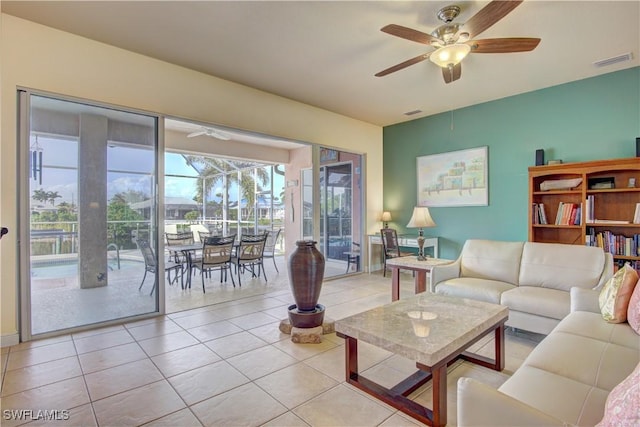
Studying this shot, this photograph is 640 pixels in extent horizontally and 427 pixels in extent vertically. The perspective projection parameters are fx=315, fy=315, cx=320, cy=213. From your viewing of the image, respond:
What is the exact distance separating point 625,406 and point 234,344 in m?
2.62

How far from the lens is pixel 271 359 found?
8.34 ft

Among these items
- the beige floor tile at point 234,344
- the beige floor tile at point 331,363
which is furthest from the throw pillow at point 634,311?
the beige floor tile at point 234,344

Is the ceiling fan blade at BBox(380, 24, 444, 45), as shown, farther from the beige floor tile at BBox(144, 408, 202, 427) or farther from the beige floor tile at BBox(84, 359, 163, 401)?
the beige floor tile at BBox(84, 359, 163, 401)

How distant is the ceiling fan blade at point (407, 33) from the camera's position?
7.66ft

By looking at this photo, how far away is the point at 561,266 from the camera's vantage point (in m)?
3.04

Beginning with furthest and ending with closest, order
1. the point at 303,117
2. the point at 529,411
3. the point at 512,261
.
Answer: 1. the point at 303,117
2. the point at 512,261
3. the point at 529,411

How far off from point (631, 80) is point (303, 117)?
4174 mm

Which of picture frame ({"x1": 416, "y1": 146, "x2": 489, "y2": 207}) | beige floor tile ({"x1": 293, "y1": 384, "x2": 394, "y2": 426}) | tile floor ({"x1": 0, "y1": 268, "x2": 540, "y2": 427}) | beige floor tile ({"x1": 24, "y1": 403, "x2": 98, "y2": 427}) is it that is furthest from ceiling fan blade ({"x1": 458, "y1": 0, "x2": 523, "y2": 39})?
beige floor tile ({"x1": 24, "y1": 403, "x2": 98, "y2": 427})

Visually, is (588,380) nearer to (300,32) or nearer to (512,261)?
(512,261)

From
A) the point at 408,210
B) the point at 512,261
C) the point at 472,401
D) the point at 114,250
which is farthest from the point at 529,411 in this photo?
the point at 408,210

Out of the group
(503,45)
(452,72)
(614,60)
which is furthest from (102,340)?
(614,60)

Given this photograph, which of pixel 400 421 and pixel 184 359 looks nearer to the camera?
pixel 400 421

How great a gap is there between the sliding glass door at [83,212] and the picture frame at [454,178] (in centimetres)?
435

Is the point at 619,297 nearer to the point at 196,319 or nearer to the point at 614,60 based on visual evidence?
the point at 614,60
